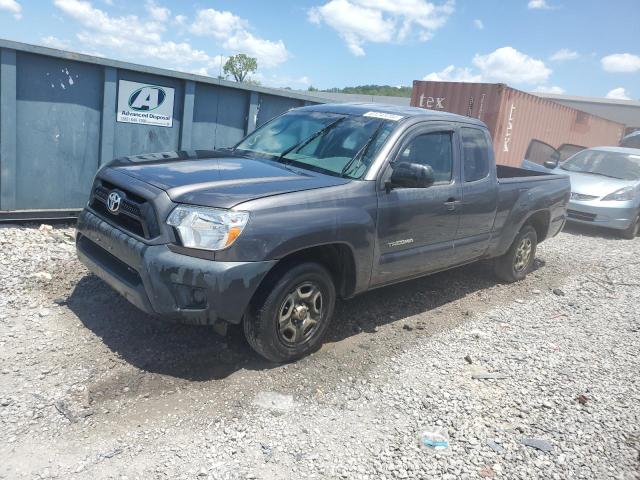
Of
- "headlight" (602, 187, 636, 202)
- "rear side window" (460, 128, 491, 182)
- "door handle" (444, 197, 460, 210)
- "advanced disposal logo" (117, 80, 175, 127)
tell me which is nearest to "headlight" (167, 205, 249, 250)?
"door handle" (444, 197, 460, 210)

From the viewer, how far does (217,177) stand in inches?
143

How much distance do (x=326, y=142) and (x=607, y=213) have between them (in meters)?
7.45

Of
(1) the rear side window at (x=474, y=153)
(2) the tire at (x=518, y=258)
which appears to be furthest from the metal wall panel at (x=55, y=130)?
(2) the tire at (x=518, y=258)

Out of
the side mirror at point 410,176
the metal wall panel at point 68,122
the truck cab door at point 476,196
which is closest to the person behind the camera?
the side mirror at point 410,176

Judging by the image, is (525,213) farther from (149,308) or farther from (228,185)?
(149,308)

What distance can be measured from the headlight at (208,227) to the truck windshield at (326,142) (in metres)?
1.11

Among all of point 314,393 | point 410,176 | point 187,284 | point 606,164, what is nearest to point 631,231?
point 606,164

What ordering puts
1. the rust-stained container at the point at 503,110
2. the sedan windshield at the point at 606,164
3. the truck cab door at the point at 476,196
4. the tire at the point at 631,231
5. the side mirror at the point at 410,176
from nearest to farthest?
1. the side mirror at the point at 410,176
2. the truck cab door at the point at 476,196
3. the tire at the point at 631,231
4. the sedan windshield at the point at 606,164
5. the rust-stained container at the point at 503,110

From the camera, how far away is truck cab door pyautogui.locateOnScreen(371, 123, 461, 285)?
13.5ft

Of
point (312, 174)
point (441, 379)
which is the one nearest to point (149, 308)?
point (312, 174)

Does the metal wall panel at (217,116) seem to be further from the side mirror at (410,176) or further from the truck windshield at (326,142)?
the side mirror at (410,176)

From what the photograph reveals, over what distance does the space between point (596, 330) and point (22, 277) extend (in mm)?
5323

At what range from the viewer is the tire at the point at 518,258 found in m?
6.19

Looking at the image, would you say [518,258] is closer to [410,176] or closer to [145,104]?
[410,176]
